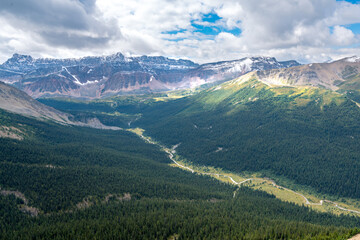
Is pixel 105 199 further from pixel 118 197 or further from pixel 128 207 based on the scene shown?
pixel 128 207

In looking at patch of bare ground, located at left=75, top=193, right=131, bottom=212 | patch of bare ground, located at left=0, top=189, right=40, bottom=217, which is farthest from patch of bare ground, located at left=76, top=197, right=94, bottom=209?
patch of bare ground, located at left=0, top=189, right=40, bottom=217

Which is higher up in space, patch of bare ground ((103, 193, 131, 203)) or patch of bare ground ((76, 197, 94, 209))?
patch of bare ground ((103, 193, 131, 203))

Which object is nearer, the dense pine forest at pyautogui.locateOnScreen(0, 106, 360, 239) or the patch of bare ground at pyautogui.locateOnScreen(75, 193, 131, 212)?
the dense pine forest at pyautogui.locateOnScreen(0, 106, 360, 239)

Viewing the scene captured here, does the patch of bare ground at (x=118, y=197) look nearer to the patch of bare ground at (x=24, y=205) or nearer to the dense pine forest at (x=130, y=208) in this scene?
the dense pine forest at (x=130, y=208)

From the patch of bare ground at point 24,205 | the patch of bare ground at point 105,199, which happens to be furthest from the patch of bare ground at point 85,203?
the patch of bare ground at point 24,205

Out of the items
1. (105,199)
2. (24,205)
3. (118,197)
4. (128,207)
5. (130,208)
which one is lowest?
(24,205)

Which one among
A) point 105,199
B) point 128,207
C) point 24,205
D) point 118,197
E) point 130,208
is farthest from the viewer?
point 118,197

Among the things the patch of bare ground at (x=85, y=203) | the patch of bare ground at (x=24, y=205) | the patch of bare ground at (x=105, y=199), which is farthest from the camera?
the patch of bare ground at (x=105, y=199)

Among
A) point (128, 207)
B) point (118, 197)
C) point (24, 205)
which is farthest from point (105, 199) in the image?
point (24, 205)

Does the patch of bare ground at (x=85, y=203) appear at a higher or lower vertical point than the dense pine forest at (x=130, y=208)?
lower

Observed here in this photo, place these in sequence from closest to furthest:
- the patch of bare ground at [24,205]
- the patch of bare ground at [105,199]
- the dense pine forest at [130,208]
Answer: the dense pine forest at [130,208]
the patch of bare ground at [24,205]
the patch of bare ground at [105,199]

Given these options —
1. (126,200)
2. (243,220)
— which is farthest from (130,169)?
(243,220)

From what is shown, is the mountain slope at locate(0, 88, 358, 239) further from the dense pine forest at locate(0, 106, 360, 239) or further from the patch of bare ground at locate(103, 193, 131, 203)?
the dense pine forest at locate(0, 106, 360, 239)

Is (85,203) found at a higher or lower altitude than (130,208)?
lower
